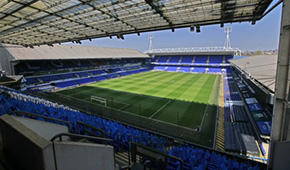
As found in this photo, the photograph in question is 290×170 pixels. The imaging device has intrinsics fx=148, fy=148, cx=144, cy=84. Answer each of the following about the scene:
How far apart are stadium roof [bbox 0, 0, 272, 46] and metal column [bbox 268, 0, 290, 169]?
7.70 feet

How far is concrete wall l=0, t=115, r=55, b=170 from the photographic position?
2.18m

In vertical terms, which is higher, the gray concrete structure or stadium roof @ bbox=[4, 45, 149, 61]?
stadium roof @ bbox=[4, 45, 149, 61]

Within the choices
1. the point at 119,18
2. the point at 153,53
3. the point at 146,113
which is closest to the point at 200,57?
the point at 153,53

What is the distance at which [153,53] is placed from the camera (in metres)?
60.7

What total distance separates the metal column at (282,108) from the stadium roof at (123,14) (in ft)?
7.70

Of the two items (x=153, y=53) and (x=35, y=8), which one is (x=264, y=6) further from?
(x=153, y=53)

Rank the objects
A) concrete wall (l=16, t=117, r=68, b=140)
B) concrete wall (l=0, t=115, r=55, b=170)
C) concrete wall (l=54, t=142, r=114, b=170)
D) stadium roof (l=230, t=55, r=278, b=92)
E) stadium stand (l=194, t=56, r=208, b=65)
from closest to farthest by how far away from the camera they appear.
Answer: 1. concrete wall (l=0, t=115, r=55, b=170)
2. concrete wall (l=54, t=142, r=114, b=170)
3. concrete wall (l=16, t=117, r=68, b=140)
4. stadium roof (l=230, t=55, r=278, b=92)
5. stadium stand (l=194, t=56, r=208, b=65)

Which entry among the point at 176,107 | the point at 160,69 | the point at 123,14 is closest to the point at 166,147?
the point at 123,14

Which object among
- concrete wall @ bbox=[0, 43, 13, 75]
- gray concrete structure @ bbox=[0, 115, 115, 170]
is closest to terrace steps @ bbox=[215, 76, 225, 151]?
gray concrete structure @ bbox=[0, 115, 115, 170]

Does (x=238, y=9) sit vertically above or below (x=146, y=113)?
above

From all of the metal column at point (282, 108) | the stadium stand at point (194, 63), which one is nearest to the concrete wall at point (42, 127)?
the metal column at point (282, 108)

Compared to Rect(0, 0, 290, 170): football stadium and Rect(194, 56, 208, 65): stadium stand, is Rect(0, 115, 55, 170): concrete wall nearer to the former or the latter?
Rect(0, 0, 290, 170): football stadium

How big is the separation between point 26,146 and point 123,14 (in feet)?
24.9

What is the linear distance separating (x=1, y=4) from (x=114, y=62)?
43420 mm
